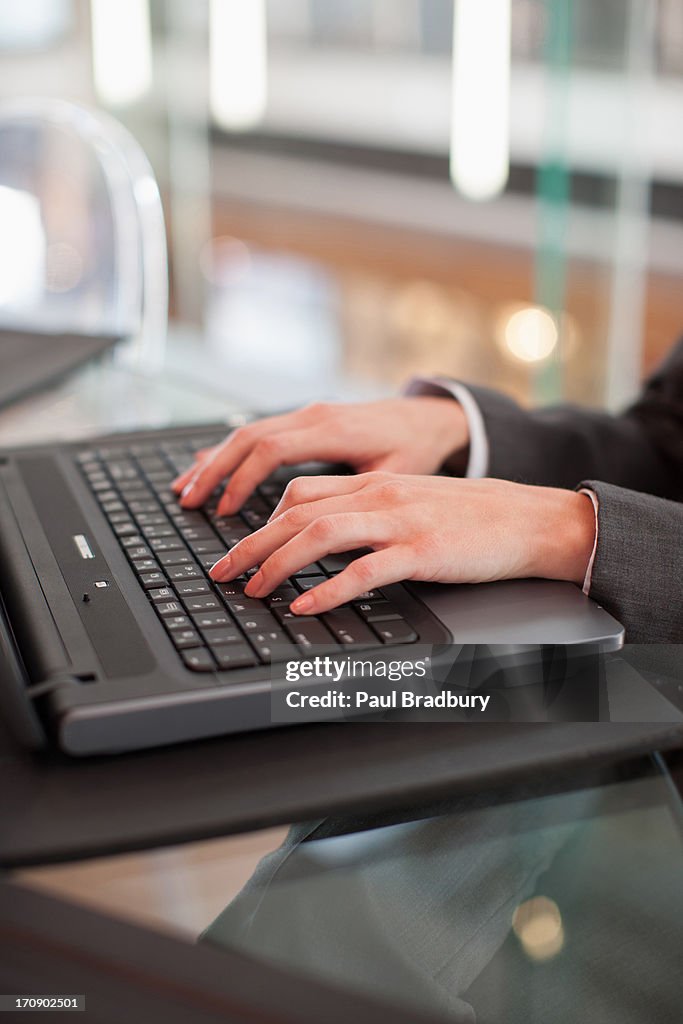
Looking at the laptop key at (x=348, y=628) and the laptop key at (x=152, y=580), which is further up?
the laptop key at (x=348, y=628)

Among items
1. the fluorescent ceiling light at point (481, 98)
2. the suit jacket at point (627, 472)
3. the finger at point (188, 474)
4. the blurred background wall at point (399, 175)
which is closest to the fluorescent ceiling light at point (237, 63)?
the blurred background wall at point (399, 175)

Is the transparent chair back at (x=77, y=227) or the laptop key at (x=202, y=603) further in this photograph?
the transparent chair back at (x=77, y=227)

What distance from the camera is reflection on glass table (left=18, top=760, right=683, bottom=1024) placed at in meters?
0.43

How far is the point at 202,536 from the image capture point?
625 millimetres

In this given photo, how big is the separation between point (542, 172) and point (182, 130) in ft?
2.94

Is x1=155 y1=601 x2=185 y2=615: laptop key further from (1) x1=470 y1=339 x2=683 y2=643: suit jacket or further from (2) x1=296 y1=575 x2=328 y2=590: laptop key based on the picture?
(1) x1=470 y1=339 x2=683 y2=643: suit jacket

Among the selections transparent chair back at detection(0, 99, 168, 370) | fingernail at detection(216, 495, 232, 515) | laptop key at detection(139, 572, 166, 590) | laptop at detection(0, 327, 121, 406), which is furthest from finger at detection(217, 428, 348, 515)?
transparent chair back at detection(0, 99, 168, 370)

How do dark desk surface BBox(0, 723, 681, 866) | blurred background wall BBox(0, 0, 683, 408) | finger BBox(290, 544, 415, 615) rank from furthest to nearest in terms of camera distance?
blurred background wall BBox(0, 0, 683, 408) < finger BBox(290, 544, 415, 615) < dark desk surface BBox(0, 723, 681, 866)

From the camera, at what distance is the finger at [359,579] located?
20.4 inches

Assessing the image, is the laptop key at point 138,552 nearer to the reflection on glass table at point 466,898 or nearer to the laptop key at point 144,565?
the laptop key at point 144,565

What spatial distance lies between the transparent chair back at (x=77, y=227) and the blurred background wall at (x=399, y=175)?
0.24 m

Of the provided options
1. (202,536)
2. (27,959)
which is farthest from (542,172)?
(27,959)

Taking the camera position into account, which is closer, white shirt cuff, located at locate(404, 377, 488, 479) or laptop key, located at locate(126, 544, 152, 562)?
laptop key, located at locate(126, 544, 152, 562)

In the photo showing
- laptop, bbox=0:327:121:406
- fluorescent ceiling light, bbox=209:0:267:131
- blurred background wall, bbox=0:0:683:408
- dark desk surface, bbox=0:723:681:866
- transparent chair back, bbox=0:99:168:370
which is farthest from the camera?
fluorescent ceiling light, bbox=209:0:267:131
